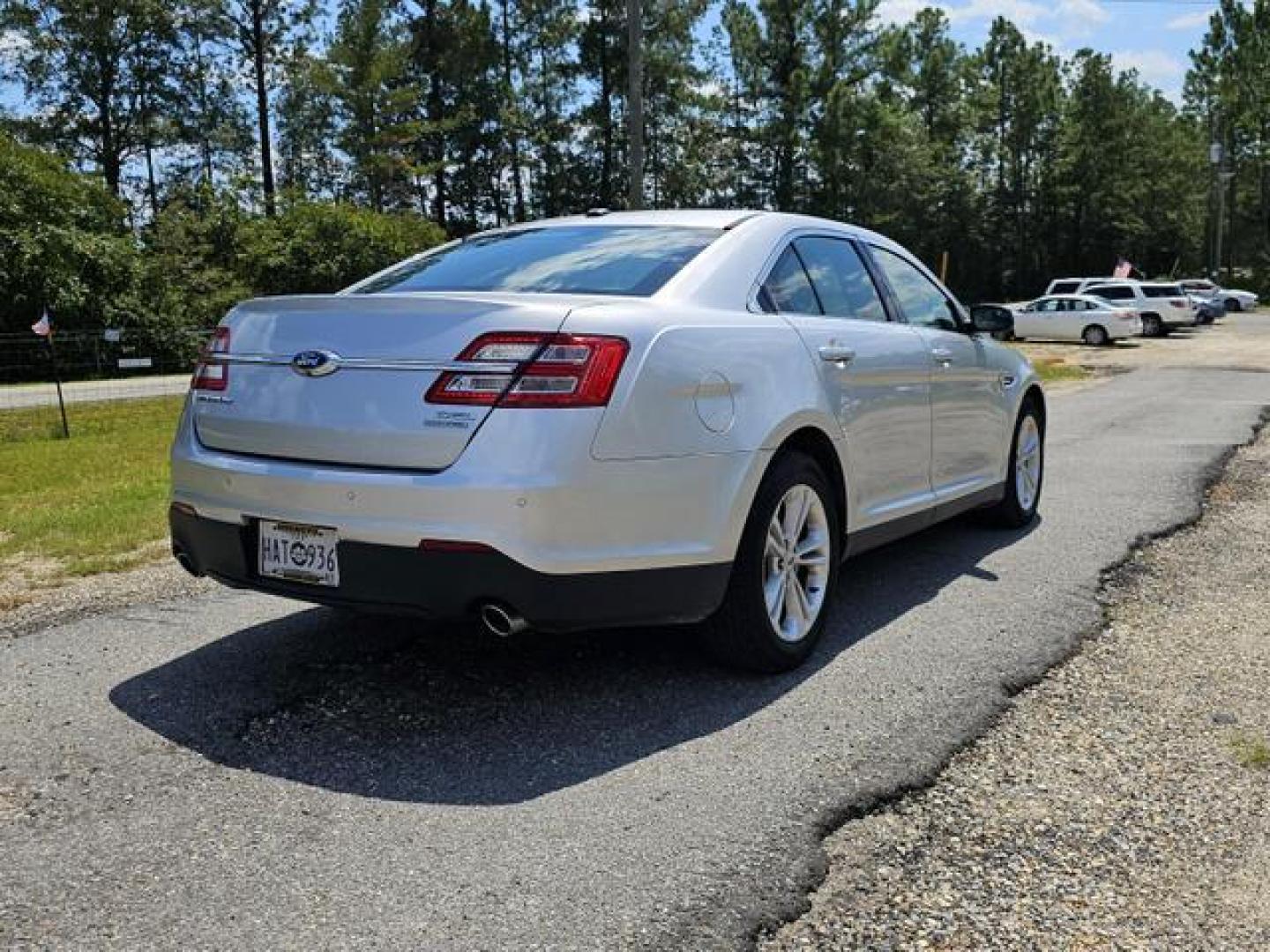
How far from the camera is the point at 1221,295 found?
5044 cm

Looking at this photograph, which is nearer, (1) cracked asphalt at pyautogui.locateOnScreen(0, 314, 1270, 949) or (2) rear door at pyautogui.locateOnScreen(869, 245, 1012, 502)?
(1) cracked asphalt at pyautogui.locateOnScreen(0, 314, 1270, 949)

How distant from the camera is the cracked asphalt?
97.9 inches

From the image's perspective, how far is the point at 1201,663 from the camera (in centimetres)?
423

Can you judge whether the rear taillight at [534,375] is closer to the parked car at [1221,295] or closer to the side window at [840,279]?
the side window at [840,279]

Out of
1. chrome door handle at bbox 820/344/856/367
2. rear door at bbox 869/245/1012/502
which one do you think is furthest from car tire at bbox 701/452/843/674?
rear door at bbox 869/245/1012/502

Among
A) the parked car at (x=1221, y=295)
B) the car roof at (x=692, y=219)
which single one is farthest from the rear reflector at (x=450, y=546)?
the parked car at (x=1221, y=295)

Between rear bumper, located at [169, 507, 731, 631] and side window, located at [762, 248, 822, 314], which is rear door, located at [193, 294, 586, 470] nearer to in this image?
rear bumper, located at [169, 507, 731, 631]

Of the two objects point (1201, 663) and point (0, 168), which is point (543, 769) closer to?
point (1201, 663)

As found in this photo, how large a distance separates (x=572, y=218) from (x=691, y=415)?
1664 mm

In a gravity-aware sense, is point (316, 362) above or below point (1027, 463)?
above

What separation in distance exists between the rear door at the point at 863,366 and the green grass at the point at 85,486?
384 centimetres

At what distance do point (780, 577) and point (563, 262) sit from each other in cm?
142

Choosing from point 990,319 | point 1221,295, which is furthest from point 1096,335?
point 990,319

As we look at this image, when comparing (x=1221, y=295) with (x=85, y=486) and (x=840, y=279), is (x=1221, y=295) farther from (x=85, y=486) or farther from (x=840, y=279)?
(x=840, y=279)
